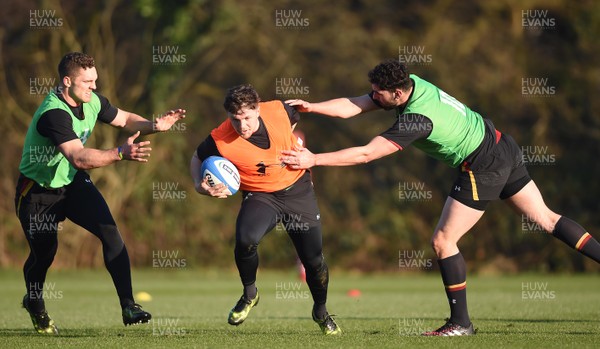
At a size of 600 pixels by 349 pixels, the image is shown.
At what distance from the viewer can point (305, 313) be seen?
9.95 m

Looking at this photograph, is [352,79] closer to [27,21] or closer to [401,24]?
[401,24]

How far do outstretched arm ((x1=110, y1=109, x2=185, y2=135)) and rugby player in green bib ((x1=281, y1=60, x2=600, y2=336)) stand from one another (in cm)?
100

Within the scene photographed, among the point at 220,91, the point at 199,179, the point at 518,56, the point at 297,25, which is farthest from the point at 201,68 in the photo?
the point at 199,179

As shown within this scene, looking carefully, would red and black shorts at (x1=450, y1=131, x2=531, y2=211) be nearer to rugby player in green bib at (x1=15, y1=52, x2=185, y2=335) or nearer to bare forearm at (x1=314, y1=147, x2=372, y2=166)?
bare forearm at (x1=314, y1=147, x2=372, y2=166)

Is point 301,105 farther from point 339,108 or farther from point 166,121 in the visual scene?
point 166,121

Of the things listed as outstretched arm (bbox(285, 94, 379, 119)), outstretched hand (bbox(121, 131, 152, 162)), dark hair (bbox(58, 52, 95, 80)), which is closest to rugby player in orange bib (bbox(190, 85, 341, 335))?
outstretched arm (bbox(285, 94, 379, 119))

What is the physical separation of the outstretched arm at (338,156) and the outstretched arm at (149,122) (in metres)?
1.18

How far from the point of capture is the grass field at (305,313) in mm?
6723

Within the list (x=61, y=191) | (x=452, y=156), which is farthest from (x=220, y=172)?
(x=452, y=156)

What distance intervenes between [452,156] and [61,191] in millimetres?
3249

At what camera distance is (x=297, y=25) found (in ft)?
64.3

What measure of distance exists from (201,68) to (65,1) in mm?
3192

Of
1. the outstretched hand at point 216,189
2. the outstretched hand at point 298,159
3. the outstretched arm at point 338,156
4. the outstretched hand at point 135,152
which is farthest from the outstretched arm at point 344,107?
the outstretched hand at point 135,152

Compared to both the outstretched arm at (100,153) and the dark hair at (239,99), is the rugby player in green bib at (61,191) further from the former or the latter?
the dark hair at (239,99)
